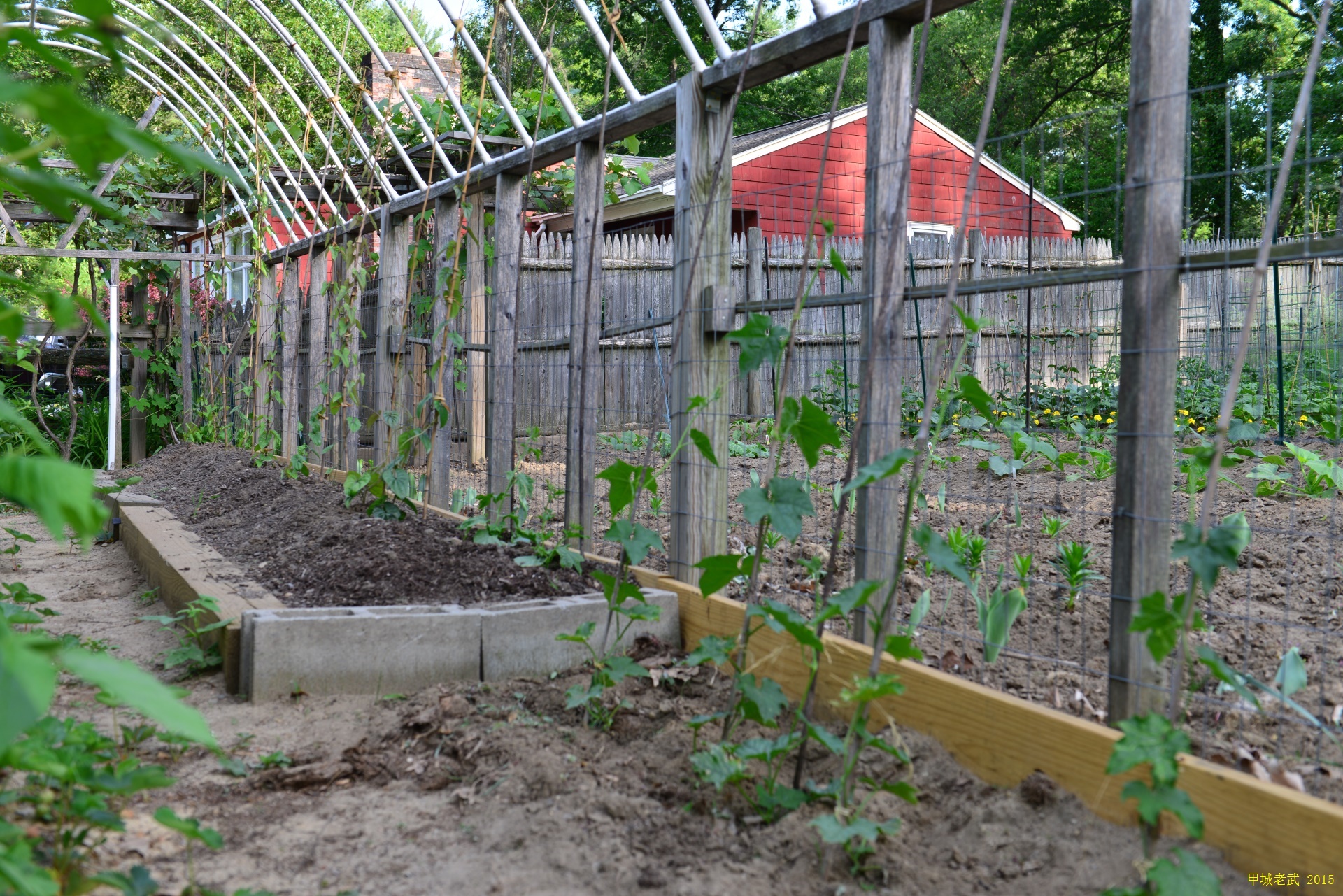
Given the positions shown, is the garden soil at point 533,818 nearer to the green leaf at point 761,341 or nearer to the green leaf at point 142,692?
the green leaf at point 761,341

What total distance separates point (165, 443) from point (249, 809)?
8.57 meters

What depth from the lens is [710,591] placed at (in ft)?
7.83

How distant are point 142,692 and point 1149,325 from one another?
188 centimetres

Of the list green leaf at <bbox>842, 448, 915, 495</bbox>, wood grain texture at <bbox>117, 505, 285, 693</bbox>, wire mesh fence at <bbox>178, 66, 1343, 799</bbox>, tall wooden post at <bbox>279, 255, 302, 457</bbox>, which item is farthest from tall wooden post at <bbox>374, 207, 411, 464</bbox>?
green leaf at <bbox>842, 448, 915, 495</bbox>

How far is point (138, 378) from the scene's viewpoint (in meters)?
9.41

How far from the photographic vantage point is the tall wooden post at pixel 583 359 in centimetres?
383

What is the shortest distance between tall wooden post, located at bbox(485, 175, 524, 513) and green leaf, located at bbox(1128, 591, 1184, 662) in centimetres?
323

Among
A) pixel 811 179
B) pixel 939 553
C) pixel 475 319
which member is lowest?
pixel 939 553

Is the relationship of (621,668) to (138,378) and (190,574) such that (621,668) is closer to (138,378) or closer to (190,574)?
(190,574)

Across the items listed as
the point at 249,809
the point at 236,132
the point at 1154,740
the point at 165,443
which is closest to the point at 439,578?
the point at 249,809

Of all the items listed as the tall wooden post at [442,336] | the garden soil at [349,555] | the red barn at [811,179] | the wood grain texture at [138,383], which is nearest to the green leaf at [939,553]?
the garden soil at [349,555]

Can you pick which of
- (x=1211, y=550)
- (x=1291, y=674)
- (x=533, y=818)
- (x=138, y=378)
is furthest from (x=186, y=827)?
(x=138, y=378)

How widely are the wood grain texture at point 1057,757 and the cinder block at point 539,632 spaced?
424 mm

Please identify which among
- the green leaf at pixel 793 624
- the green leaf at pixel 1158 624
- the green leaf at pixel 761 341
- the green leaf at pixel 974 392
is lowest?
the green leaf at pixel 793 624
